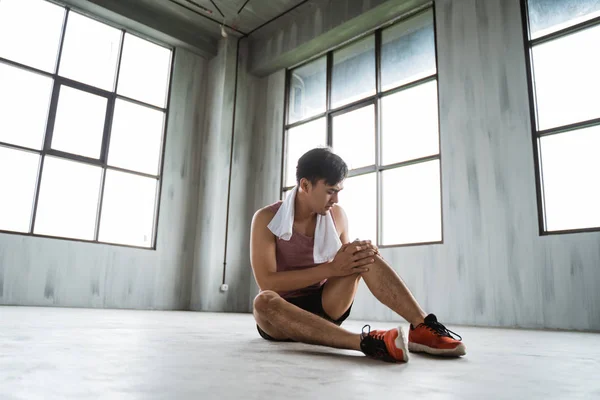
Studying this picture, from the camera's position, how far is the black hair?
181 centimetres

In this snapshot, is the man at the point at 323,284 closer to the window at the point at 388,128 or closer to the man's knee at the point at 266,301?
the man's knee at the point at 266,301

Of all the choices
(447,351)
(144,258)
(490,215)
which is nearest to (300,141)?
(144,258)

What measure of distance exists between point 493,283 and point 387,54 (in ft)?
8.23

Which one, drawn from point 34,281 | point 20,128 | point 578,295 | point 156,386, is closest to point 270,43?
point 20,128

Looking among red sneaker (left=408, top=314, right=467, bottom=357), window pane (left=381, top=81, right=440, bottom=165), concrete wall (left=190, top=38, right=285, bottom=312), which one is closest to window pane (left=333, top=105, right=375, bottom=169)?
window pane (left=381, top=81, right=440, bottom=165)

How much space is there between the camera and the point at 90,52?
5156 mm

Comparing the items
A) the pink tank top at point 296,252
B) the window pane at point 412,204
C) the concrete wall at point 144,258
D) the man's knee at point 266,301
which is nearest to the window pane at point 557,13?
the window pane at point 412,204

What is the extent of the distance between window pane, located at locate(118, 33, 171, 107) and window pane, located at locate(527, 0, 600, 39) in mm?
4054

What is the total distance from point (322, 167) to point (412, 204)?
8.61 ft

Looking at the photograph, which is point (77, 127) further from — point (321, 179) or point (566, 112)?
point (566, 112)

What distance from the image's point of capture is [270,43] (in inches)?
232

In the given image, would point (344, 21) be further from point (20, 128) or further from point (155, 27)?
point (20, 128)

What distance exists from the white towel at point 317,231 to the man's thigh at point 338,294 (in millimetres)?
127

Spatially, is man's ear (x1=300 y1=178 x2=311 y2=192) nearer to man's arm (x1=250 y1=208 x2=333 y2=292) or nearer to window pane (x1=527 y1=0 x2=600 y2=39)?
man's arm (x1=250 y1=208 x2=333 y2=292)
